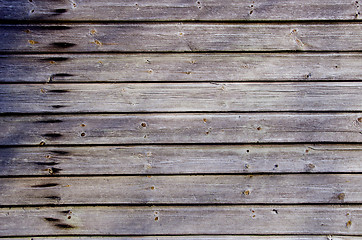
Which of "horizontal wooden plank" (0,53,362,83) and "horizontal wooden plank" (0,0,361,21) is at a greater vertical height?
"horizontal wooden plank" (0,0,361,21)

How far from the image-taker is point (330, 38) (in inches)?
43.9

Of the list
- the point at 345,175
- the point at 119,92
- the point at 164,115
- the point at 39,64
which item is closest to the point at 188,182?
the point at 164,115

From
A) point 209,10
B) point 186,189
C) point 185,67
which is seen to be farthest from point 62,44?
point 186,189

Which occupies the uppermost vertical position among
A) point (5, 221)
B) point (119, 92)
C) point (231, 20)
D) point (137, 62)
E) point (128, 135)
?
point (231, 20)

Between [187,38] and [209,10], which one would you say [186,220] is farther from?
[209,10]

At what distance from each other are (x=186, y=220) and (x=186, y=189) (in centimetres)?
16

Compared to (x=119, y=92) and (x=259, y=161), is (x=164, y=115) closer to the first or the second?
(x=119, y=92)

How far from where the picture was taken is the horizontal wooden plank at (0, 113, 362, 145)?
3.69ft

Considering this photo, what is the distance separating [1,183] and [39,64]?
628mm

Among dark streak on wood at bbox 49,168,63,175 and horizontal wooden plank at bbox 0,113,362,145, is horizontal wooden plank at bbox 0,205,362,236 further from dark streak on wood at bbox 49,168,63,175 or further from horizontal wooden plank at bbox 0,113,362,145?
horizontal wooden plank at bbox 0,113,362,145

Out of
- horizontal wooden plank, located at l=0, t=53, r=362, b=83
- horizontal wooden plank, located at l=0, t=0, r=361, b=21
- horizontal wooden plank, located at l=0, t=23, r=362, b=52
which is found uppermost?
horizontal wooden plank, located at l=0, t=0, r=361, b=21

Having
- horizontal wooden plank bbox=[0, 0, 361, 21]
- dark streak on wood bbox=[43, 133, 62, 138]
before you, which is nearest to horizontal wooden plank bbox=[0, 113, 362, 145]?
dark streak on wood bbox=[43, 133, 62, 138]

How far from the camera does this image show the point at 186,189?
1.16 m

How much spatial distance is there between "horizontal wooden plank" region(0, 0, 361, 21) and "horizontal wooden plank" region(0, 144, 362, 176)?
638 mm
